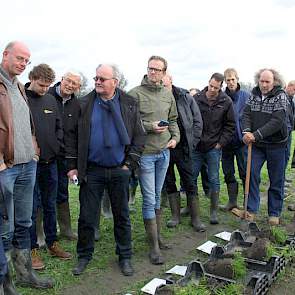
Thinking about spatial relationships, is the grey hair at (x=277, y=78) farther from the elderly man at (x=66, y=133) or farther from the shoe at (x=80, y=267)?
the shoe at (x=80, y=267)

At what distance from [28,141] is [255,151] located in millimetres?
3645

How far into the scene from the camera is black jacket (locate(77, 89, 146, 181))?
468 cm

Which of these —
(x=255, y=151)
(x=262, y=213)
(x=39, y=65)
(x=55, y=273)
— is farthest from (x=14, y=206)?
(x=262, y=213)

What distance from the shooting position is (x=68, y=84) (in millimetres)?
5367

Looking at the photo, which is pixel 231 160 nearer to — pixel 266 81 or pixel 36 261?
pixel 266 81

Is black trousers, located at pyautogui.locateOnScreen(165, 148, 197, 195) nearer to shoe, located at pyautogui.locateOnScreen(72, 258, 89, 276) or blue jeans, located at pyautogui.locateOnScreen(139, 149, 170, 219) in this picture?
blue jeans, located at pyautogui.locateOnScreen(139, 149, 170, 219)

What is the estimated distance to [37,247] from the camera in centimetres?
521

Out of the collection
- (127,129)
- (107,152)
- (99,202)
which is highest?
(127,129)

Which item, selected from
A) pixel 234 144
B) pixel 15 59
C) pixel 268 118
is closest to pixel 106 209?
pixel 234 144

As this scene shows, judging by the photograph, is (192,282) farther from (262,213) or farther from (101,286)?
(262,213)

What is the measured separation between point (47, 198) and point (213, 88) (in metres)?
3.02

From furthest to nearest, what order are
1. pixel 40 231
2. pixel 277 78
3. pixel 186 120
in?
pixel 277 78 < pixel 186 120 < pixel 40 231

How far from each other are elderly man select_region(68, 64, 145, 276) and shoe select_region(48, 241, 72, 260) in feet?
1.14

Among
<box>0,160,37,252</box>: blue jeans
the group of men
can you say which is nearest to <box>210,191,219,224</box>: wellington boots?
the group of men
